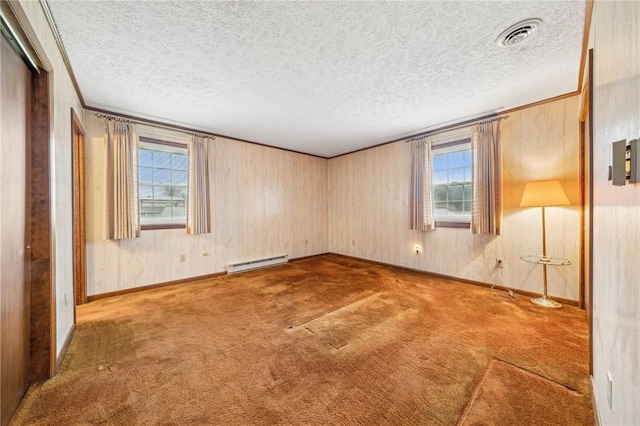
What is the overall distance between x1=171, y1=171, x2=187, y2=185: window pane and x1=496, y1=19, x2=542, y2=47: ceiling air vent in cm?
439

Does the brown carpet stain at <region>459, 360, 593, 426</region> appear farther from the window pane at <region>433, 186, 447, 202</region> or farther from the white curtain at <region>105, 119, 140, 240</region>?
the white curtain at <region>105, 119, 140, 240</region>

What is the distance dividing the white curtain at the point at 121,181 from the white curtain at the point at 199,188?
2.41 ft

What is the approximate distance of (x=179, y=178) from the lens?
4016 millimetres

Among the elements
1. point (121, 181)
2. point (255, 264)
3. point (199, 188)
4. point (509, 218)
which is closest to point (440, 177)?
point (509, 218)

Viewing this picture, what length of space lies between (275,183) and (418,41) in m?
3.83

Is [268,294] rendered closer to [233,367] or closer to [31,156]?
[233,367]

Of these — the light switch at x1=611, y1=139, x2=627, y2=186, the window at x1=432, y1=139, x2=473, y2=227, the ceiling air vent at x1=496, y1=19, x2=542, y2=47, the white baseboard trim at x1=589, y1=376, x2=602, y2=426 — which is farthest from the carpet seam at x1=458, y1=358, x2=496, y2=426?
the ceiling air vent at x1=496, y1=19, x2=542, y2=47

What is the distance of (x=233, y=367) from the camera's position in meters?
1.82

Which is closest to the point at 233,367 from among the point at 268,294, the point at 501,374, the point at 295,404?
the point at 295,404

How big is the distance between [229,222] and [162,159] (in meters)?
1.50

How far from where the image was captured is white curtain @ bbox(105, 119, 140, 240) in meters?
3.28

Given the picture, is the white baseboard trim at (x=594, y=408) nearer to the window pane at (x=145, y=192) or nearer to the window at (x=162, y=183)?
the window at (x=162, y=183)

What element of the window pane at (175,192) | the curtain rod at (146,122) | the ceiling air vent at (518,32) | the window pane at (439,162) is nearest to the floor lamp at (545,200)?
the window pane at (439,162)

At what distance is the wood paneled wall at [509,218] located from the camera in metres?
2.95
